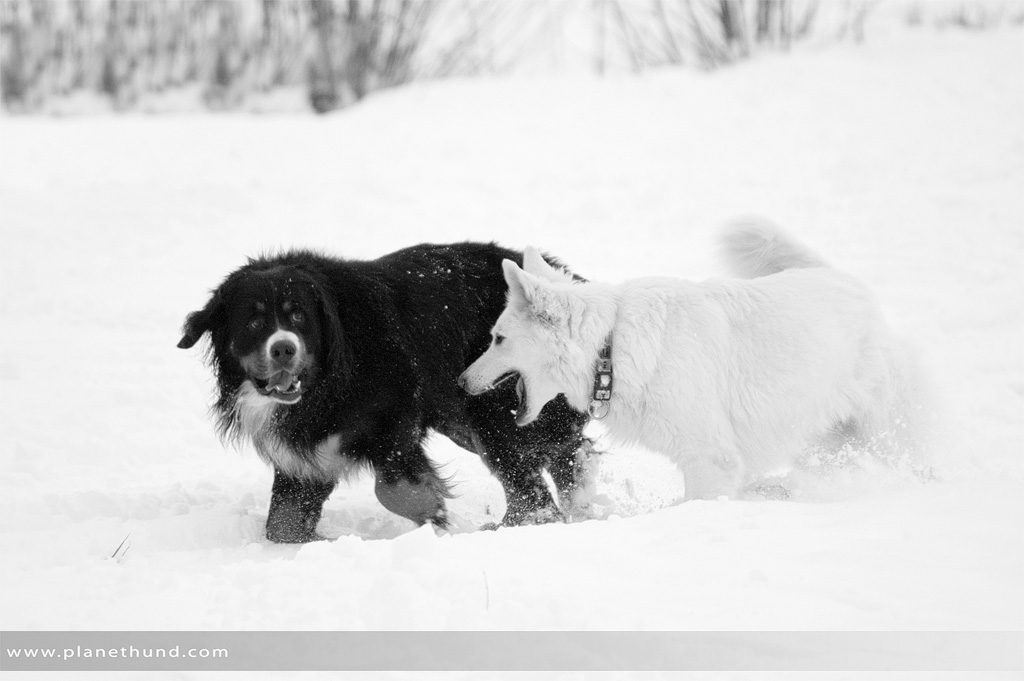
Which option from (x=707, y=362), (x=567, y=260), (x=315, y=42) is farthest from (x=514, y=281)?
(x=315, y=42)

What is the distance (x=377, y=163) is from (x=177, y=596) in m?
10.6

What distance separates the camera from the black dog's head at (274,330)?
206 inches

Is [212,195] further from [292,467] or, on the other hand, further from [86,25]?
[292,467]

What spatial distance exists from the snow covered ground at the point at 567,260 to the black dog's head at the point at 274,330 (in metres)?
0.90

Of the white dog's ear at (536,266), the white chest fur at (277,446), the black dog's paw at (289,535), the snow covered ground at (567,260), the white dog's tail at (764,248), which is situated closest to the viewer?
the snow covered ground at (567,260)

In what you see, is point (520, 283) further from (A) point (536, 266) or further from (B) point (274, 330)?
(B) point (274, 330)

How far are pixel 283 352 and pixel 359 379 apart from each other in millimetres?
447

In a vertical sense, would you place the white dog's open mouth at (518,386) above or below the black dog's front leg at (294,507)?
above

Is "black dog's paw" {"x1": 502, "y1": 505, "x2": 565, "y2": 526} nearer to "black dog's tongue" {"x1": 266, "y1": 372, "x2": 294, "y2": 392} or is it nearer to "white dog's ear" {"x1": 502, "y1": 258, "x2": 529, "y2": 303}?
"white dog's ear" {"x1": 502, "y1": 258, "x2": 529, "y2": 303}

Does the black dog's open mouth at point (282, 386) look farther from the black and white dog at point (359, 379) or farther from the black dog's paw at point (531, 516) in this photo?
the black dog's paw at point (531, 516)

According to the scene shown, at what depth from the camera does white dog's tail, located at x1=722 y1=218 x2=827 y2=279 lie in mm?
6172

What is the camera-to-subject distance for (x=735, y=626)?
3285 millimetres

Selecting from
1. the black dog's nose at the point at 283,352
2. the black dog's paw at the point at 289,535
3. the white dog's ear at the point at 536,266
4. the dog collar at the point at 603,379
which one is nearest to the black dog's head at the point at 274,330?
the black dog's nose at the point at 283,352

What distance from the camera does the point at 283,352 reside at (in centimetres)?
519
